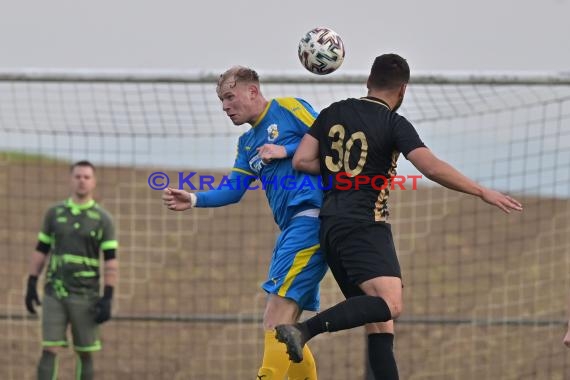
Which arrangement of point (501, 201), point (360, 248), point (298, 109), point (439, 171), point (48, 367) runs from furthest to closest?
point (48, 367)
point (298, 109)
point (360, 248)
point (439, 171)
point (501, 201)

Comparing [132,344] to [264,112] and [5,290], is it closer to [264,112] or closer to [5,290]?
[5,290]

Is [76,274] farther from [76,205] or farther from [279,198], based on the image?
[279,198]

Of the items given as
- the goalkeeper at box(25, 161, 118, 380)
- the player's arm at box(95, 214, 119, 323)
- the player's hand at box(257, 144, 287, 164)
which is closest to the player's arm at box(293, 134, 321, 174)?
the player's hand at box(257, 144, 287, 164)

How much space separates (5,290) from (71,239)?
19.4 ft

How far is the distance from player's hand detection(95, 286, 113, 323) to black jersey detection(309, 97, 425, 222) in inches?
167

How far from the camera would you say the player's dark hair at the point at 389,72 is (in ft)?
23.1

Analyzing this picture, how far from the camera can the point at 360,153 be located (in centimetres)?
700

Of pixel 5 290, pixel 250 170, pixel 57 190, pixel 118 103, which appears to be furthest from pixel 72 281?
pixel 57 190

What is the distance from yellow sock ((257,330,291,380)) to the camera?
290 inches

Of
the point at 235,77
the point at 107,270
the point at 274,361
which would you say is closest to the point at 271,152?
the point at 235,77

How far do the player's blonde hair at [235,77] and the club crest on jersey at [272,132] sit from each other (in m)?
0.32

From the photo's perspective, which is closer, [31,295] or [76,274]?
[76,274]

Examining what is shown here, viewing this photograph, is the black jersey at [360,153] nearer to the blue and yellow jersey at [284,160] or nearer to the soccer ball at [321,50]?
the blue and yellow jersey at [284,160]

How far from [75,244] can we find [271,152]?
4024mm
